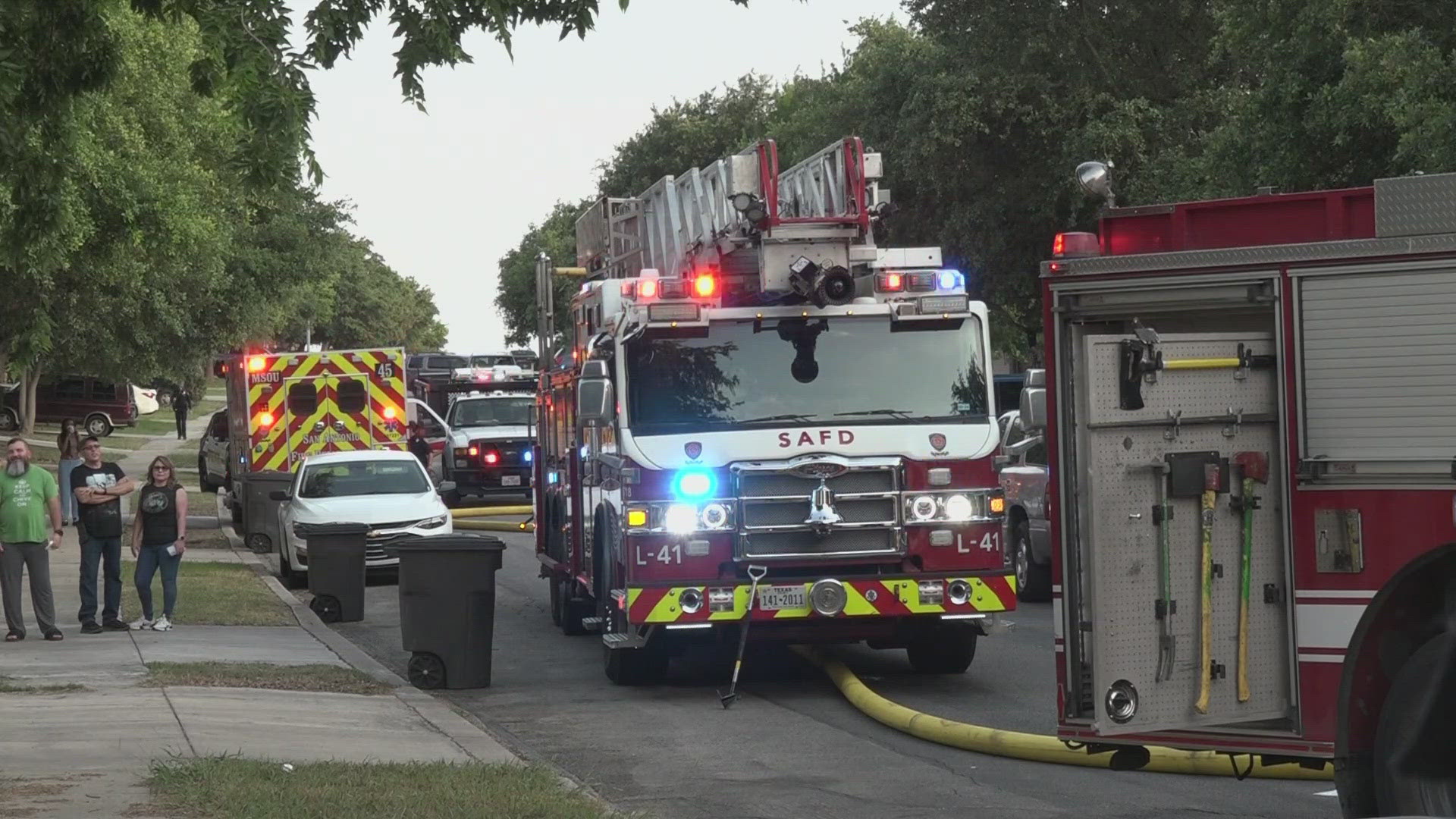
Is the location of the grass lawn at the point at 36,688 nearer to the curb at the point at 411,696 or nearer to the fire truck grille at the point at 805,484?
the curb at the point at 411,696

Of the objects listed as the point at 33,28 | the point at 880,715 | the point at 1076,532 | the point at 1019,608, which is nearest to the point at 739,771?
the point at 880,715

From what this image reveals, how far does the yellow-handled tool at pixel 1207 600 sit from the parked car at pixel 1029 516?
10192 mm

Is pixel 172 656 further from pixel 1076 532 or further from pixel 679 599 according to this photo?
pixel 1076 532

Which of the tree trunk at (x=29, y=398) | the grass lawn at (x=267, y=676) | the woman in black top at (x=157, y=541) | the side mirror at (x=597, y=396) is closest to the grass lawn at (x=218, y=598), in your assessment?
the woman in black top at (x=157, y=541)

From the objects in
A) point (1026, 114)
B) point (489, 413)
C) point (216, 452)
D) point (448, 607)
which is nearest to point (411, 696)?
point (448, 607)

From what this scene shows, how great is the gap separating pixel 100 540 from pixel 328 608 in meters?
2.55

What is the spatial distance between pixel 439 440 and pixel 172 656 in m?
24.1

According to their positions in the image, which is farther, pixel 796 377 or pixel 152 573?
pixel 152 573

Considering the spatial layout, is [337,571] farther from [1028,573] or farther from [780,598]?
[780,598]

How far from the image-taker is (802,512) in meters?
12.6

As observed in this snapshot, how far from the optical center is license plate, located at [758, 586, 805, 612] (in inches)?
492

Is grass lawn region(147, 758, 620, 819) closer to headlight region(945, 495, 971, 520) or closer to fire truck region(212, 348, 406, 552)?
headlight region(945, 495, 971, 520)

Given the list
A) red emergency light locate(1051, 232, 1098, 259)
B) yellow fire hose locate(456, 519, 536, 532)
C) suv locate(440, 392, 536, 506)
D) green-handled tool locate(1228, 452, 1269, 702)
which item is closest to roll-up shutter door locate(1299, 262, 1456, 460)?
green-handled tool locate(1228, 452, 1269, 702)

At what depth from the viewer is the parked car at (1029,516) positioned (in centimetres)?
1830
